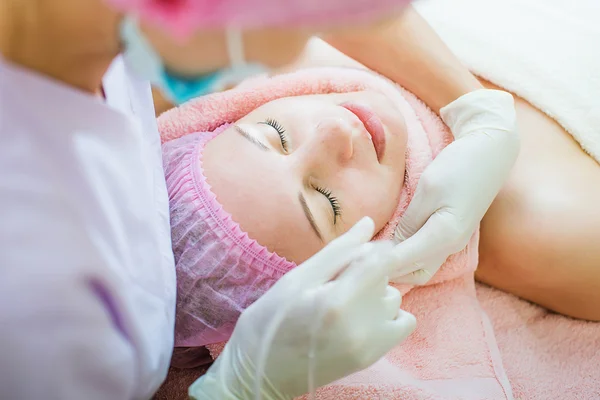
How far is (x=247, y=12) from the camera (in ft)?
1.46

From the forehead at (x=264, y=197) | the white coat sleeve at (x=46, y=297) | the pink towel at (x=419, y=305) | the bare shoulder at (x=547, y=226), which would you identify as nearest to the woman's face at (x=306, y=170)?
the forehead at (x=264, y=197)

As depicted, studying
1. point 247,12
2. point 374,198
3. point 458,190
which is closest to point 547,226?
point 458,190

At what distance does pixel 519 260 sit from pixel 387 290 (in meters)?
0.41

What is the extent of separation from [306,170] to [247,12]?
55 centimetres

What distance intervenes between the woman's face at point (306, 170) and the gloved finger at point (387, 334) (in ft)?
0.64

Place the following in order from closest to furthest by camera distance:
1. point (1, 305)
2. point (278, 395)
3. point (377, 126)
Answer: point (1, 305) → point (278, 395) → point (377, 126)

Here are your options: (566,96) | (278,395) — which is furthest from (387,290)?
(566,96)

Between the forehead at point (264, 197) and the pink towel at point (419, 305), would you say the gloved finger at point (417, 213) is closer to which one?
the pink towel at point (419, 305)

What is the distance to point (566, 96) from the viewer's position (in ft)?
4.02

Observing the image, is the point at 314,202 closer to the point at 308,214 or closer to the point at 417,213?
the point at 308,214

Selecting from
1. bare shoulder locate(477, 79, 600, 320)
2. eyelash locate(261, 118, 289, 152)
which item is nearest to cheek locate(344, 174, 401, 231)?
eyelash locate(261, 118, 289, 152)

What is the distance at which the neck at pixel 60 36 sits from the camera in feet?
1.91

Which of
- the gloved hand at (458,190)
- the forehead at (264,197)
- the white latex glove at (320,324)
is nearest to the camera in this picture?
the white latex glove at (320,324)

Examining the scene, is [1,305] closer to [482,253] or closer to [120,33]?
[120,33]
